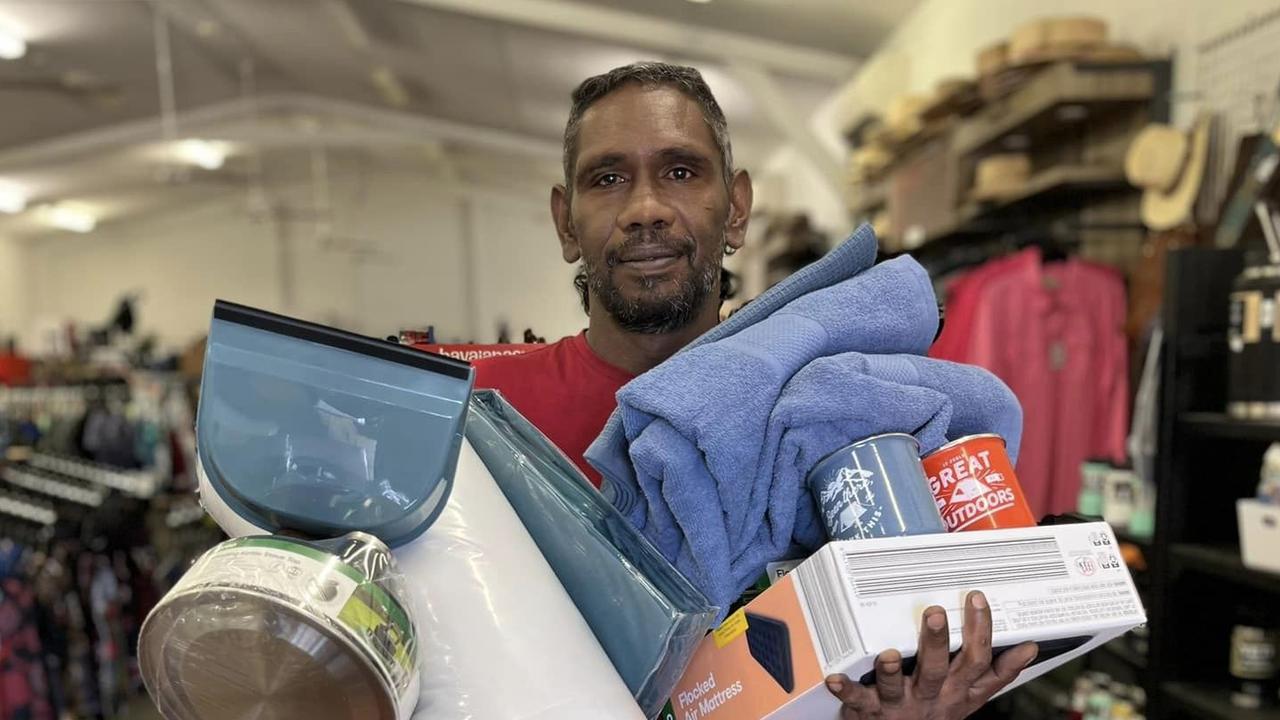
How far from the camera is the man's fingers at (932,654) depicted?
69 centimetres

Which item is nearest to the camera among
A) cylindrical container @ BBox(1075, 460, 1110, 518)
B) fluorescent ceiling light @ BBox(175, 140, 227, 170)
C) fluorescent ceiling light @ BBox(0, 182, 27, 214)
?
cylindrical container @ BBox(1075, 460, 1110, 518)

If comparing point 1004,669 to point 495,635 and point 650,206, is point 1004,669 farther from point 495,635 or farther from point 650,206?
point 650,206

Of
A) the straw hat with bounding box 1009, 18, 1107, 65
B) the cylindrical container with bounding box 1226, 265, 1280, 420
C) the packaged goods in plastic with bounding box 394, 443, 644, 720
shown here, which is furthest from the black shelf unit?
the packaged goods in plastic with bounding box 394, 443, 644, 720

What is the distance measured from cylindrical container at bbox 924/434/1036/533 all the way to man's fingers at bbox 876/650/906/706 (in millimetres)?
157

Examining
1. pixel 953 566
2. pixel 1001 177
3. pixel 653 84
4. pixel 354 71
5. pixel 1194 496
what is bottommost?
pixel 1194 496

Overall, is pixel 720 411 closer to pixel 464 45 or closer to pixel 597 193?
pixel 597 193

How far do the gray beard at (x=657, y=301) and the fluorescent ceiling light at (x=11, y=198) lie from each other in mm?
10396

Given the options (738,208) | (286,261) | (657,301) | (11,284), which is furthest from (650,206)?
(11,284)

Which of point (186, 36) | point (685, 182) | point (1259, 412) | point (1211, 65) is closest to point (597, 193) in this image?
point (685, 182)

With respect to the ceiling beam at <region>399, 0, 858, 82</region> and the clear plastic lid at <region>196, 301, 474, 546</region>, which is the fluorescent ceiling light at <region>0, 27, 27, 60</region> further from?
the clear plastic lid at <region>196, 301, 474, 546</region>

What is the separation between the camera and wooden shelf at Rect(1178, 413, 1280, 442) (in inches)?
72.5

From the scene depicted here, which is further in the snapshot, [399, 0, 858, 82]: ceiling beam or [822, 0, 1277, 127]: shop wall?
[399, 0, 858, 82]: ceiling beam

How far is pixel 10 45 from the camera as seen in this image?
593 centimetres

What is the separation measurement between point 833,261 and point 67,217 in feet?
41.3
